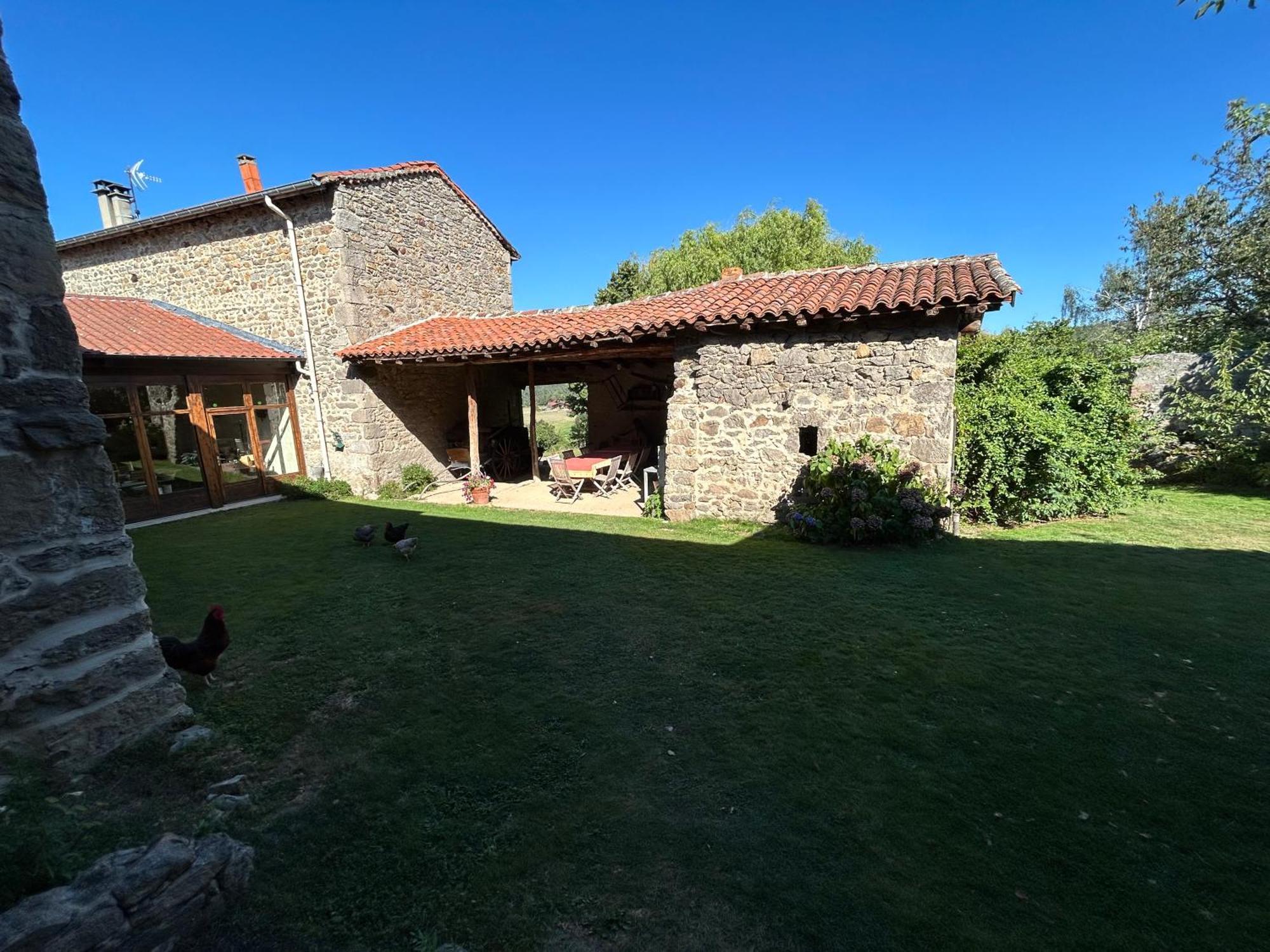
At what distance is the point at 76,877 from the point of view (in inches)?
66.6

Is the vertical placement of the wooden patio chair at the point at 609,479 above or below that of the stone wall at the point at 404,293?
below

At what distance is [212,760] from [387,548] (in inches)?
170

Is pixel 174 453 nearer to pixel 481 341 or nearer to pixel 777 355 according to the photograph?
pixel 481 341

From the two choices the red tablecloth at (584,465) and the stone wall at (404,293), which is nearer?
the red tablecloth at (584,465)

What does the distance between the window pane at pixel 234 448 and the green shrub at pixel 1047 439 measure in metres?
12.3

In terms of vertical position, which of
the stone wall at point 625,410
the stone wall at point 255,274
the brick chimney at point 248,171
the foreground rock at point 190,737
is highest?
the brick chimney at point 248,171

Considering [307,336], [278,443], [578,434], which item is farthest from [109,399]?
[578,434]

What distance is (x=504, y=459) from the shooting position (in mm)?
13008

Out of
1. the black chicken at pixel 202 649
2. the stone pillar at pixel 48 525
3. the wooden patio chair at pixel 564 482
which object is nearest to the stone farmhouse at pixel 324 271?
the wooden patio chair at pixel 564 482

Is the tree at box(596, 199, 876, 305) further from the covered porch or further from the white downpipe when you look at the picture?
the white downpipe

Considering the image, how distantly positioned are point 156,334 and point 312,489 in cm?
366

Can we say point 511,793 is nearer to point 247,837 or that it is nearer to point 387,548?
point 247,837

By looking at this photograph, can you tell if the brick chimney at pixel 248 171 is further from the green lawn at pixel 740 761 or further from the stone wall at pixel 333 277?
the green lawn at pixel 740 761

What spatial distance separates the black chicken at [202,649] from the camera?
333cm
